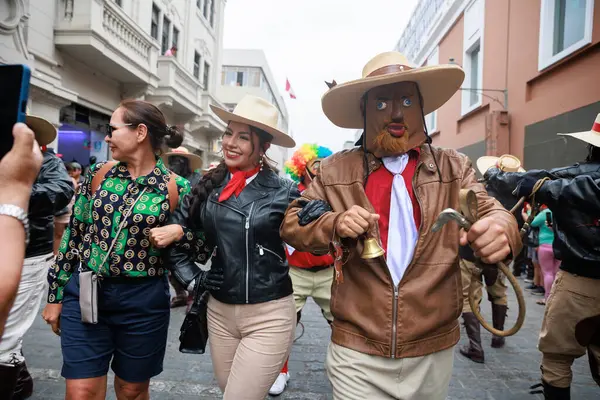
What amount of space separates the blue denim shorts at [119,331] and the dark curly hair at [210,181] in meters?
0.51

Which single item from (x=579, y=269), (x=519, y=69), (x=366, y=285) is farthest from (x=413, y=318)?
(x=519, y=69)

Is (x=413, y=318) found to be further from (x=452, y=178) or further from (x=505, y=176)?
(x=505, y=176)

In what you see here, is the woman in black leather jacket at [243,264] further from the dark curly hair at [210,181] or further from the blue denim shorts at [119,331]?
the blue denim shorts at [119,331]

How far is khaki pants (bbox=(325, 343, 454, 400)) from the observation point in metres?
1.81

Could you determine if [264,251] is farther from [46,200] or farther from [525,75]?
[525,75]

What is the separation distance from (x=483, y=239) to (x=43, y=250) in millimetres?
3177

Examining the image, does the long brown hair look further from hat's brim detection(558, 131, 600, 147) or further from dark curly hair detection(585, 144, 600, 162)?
dark curly hair detection(585, 144, 600, 162)

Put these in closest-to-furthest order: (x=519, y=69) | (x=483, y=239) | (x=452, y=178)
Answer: (x=483, y=239) → (x=452, y=178) → (x=519, y=69)

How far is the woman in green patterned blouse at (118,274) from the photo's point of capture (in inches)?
89.1

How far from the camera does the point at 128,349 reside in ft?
7.70

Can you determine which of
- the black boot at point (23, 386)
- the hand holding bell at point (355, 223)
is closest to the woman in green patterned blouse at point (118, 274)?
the black boot at point (23, 386)

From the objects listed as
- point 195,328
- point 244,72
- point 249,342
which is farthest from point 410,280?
point 244,72

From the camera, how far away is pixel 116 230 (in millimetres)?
2340

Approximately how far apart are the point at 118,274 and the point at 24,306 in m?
1.22
